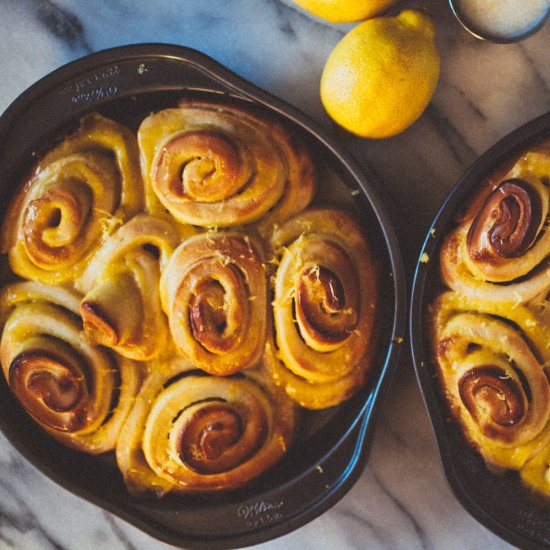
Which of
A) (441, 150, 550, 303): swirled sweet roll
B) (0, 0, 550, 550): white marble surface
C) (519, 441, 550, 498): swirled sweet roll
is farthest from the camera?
(0, 0, 550, 550): white marble surface

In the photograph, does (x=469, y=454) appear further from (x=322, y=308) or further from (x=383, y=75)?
(x=383, y=75)

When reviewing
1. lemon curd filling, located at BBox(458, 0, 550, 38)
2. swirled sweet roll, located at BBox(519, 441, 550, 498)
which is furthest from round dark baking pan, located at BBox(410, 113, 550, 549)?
lemon curd filling, located at BBox(458, 0, 550, 38)

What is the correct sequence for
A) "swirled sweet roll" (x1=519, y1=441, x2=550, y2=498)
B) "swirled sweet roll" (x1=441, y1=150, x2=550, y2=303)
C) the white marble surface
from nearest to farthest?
"swirled sweet roll" (x1=441, y1=150, x2=550, y2=303), "swirled sweet roll" (x1=519, y1=441, x2=550, y2=498), the white marble surface

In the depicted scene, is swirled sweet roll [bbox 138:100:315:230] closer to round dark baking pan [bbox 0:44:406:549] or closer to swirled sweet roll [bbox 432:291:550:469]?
round dark baking pan [bbox 0:44:406:549]

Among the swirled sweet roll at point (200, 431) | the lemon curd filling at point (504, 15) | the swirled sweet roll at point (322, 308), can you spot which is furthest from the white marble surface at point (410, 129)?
the swirled sweet roll at point (200, 431)

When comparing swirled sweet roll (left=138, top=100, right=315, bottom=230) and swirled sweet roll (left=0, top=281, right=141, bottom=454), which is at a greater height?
swirled sweet roll (left=138, top=100, right=315, bottom=230)

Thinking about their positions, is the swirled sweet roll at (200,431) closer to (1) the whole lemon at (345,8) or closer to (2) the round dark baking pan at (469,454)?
(2) the round dark baking pan at (469,454)
